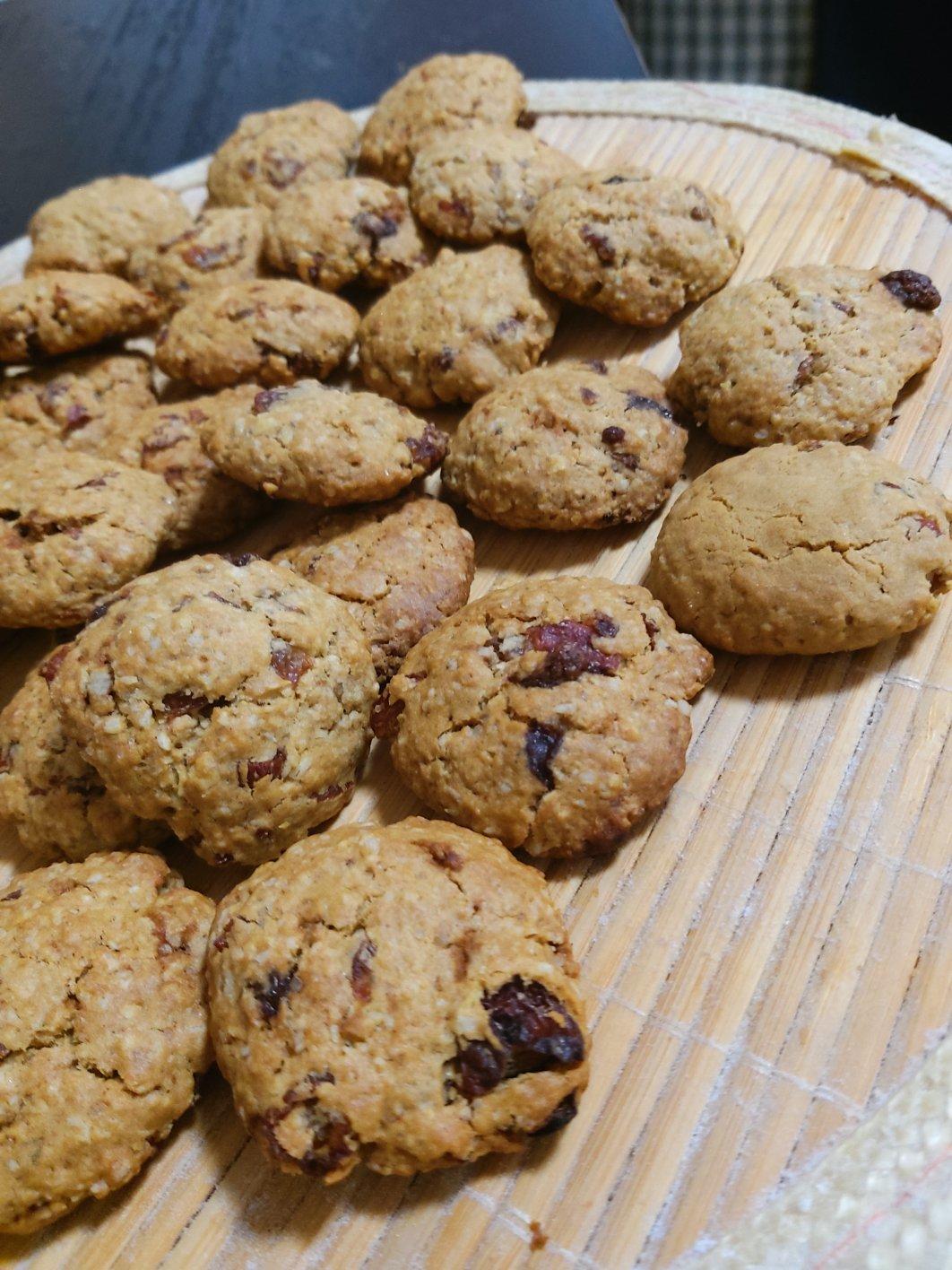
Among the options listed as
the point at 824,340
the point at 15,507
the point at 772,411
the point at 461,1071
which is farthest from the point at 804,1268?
the point at 15,507

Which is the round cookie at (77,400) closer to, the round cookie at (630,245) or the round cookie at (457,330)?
the round cookie at (457,330)

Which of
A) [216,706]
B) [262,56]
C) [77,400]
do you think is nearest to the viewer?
[216,706]

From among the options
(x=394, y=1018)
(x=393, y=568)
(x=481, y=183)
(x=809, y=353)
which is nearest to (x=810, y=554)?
(x=809, y=353)

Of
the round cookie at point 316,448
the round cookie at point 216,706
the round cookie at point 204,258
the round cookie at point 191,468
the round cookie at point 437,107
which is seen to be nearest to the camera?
the round cookie at point 216,706

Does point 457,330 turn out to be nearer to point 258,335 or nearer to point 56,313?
point 258,335

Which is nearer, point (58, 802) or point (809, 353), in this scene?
point (58, 802)

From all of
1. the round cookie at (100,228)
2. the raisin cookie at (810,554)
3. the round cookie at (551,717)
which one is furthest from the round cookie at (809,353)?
the round cookie at (100,228)

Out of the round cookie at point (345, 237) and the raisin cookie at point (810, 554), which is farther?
the round cookie at point (345, 237)
